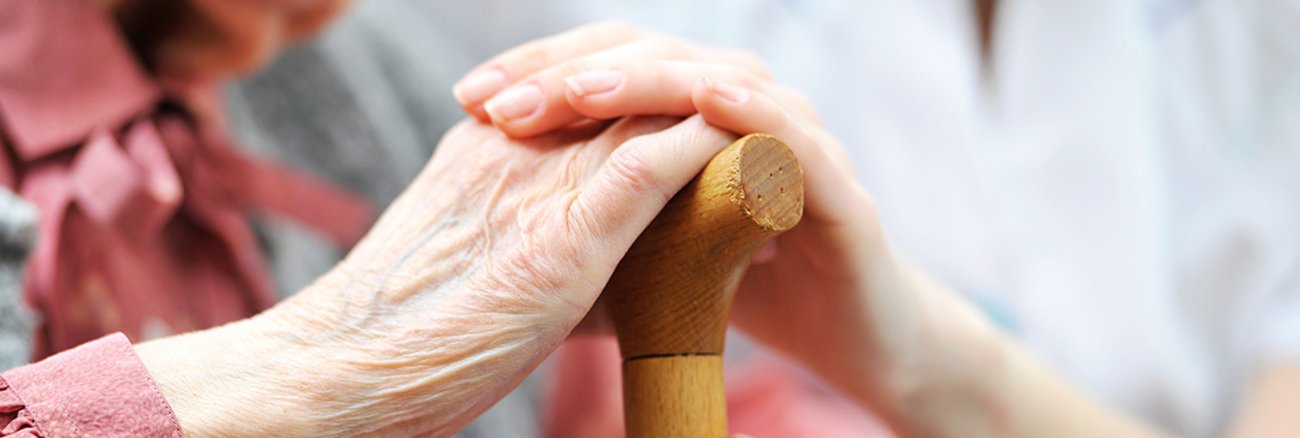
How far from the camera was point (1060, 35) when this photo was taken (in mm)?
858

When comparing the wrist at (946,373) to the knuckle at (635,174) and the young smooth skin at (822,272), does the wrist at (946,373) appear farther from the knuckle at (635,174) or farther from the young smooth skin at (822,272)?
the knuckle at (635,174)

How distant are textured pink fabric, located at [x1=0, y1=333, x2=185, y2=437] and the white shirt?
2.06ft

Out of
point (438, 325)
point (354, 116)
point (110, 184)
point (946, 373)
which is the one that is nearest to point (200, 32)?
point (110, 184)

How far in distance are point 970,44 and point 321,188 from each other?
597mm

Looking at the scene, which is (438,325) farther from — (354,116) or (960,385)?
(354,116)

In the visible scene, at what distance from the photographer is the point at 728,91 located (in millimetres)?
392

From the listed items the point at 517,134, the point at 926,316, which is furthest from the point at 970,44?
the point at 517,134

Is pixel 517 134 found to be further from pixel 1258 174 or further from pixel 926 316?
pixel 1258 174

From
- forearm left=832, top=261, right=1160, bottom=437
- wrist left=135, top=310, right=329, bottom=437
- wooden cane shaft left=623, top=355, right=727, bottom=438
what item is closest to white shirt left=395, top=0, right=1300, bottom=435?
forearm left=832, top=261, right=1160, bottom=437

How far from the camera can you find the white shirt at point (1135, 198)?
79 cm

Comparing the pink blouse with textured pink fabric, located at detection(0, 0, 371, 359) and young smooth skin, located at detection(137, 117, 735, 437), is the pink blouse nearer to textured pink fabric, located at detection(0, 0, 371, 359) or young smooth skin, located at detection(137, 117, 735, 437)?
textured pink fabric, located at detection(0, 0, 371, 359)

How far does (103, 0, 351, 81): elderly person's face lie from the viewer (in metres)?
0.63

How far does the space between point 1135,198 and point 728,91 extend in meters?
0.58

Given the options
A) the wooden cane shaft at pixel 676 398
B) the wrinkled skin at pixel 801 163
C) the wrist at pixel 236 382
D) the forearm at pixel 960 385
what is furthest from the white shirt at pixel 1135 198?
the wrist at pixel 236 382
